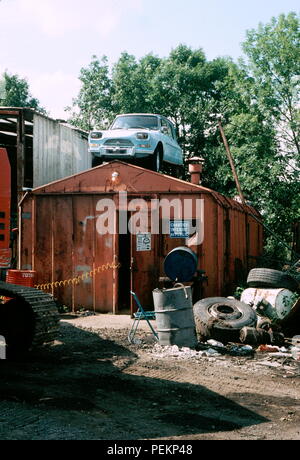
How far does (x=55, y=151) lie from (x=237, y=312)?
35.1 feet

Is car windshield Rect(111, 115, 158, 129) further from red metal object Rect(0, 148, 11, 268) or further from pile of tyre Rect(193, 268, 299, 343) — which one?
red metal object Rect(0, 148, 11, 268)

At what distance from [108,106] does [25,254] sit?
23239mm

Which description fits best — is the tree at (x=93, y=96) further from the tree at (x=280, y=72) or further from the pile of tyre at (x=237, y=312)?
the pile of tyre at (x=237, y=312)

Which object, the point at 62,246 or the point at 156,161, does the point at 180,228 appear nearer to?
the point at 62,246

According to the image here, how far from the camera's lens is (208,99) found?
32.8 m

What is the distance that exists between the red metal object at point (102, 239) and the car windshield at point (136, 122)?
3071 millimetres

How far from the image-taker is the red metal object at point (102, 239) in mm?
13602

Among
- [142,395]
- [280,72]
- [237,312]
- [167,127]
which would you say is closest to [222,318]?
[237,312]

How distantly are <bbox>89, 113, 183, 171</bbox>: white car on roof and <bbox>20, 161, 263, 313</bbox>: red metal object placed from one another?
1.64 metres

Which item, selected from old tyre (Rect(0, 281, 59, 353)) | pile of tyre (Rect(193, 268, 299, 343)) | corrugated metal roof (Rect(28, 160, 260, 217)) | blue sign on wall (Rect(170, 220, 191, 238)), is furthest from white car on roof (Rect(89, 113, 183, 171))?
old tyre (Rect(0, 281, 59, 353))

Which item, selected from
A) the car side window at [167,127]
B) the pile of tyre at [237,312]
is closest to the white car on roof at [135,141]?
the car side window at [167,127]

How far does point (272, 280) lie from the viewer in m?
12.0

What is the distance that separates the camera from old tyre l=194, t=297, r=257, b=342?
998 cm
